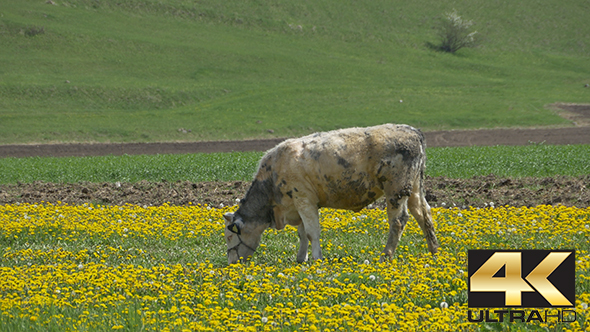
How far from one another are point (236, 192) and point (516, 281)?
13.0 m

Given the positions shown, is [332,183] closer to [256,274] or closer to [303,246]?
[303,246]

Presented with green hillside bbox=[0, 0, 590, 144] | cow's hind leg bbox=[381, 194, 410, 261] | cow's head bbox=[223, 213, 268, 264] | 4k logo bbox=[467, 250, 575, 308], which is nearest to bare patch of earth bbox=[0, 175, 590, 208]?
cow's hind leg bbox=[381, 194, 410, 261]

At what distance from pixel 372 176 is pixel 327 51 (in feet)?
241

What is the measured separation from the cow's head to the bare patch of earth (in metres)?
6.14

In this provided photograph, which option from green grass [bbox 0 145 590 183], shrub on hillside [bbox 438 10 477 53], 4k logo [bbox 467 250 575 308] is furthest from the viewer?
shrub on hillside [bbox 438 10 477 53]

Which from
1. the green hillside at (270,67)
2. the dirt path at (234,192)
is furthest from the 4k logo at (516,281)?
the green hillside at (270,67)

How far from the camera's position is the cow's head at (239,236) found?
10859 millimetres

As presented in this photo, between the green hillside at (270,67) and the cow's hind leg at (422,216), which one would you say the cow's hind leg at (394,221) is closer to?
the cow's hind leg at (422,216)

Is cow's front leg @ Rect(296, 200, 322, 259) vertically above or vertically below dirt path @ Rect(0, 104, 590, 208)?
below

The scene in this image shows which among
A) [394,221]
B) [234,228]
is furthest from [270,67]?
[394,221]

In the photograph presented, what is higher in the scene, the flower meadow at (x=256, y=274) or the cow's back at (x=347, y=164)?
the cow's back at (x=347, y=164)

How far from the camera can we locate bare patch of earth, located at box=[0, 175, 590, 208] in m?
16.2

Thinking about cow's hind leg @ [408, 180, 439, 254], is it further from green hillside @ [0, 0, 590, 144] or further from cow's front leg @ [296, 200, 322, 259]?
green hillside @ [0, 0, 590, 144]

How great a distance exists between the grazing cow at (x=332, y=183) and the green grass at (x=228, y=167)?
11336 mm
